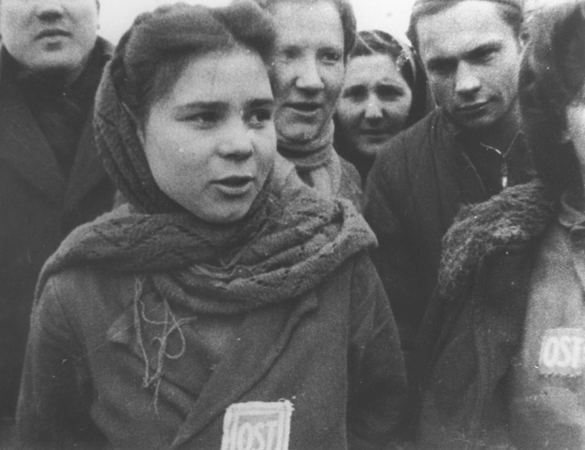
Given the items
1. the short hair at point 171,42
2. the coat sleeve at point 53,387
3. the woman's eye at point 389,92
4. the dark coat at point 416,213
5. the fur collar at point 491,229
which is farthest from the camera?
the woman's eye at point 389,92

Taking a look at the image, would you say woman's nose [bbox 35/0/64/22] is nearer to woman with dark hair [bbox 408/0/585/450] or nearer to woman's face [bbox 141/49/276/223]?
woman's face [bbox 141/49/276/223]

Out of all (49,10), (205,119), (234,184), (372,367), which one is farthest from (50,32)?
(372,367)

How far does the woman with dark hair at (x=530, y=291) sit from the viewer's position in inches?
67.0

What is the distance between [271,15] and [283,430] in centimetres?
89

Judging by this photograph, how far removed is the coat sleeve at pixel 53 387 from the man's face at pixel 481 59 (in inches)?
40.2

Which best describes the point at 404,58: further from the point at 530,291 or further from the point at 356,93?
the point at 530,291

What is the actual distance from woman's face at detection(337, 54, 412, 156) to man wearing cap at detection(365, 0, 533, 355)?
158 millimetres

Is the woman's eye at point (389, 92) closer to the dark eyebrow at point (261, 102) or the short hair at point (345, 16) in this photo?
the short hair at point (345, 16)

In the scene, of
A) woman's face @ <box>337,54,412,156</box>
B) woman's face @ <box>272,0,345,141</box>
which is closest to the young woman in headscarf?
woman's face @ <box>272,0,345,141</box>

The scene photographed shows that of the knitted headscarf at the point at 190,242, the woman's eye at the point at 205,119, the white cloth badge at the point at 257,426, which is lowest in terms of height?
the white cloth badge at the point at 257,426

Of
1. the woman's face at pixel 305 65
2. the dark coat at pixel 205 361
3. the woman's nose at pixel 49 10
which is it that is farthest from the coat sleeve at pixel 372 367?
the woman's nose at pixel 49 10

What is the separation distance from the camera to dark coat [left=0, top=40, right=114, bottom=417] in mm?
1825

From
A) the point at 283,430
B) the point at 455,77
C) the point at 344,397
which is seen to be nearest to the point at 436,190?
the point at 455,77

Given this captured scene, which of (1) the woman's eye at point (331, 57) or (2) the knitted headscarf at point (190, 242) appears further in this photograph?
(1) the woman's eye at point (331, 57)
